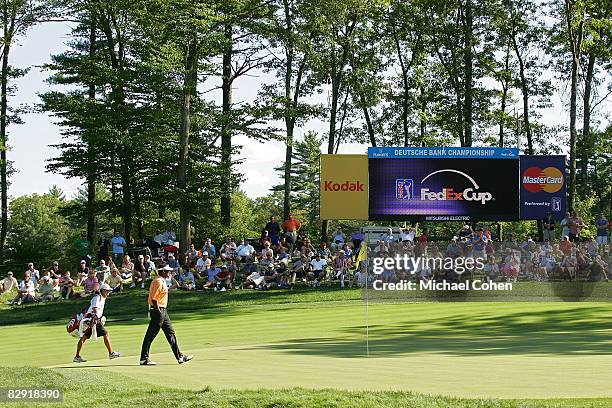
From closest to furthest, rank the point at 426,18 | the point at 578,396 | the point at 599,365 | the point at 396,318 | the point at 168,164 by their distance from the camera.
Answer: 1. the point at 578,396
2. the point at 599,365
3. the point at 396,318
4. the point at 168,164
5. the point at 426,18

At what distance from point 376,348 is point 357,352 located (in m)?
1.01

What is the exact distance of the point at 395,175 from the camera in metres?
36.0

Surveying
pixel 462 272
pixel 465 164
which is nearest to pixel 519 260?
pixel 462 272

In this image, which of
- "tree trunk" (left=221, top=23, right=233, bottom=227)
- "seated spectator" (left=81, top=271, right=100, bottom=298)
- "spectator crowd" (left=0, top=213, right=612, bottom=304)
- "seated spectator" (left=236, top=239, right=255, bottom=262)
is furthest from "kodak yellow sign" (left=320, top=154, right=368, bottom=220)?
"seated spectator" (left=81, top=271, right=100, bottom=298)

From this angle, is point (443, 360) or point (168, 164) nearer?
point (443, 360)

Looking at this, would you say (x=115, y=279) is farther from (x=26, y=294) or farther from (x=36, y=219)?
(x=36, y=219)

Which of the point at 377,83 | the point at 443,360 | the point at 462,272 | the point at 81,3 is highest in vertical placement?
the point at 81,3

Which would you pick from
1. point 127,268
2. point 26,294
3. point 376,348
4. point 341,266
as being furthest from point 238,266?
point 376,348

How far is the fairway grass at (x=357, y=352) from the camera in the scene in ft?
42.7

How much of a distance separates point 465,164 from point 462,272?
17.9 metres

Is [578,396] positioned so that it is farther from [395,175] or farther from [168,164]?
[168,164]

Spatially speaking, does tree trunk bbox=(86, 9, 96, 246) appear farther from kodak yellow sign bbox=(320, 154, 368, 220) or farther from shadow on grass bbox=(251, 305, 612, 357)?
shadow on grass bbox=(251, 305, 612, 357)

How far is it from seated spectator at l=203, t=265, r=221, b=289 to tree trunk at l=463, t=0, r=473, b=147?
20614mm

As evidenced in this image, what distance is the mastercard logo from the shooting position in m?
35.9
